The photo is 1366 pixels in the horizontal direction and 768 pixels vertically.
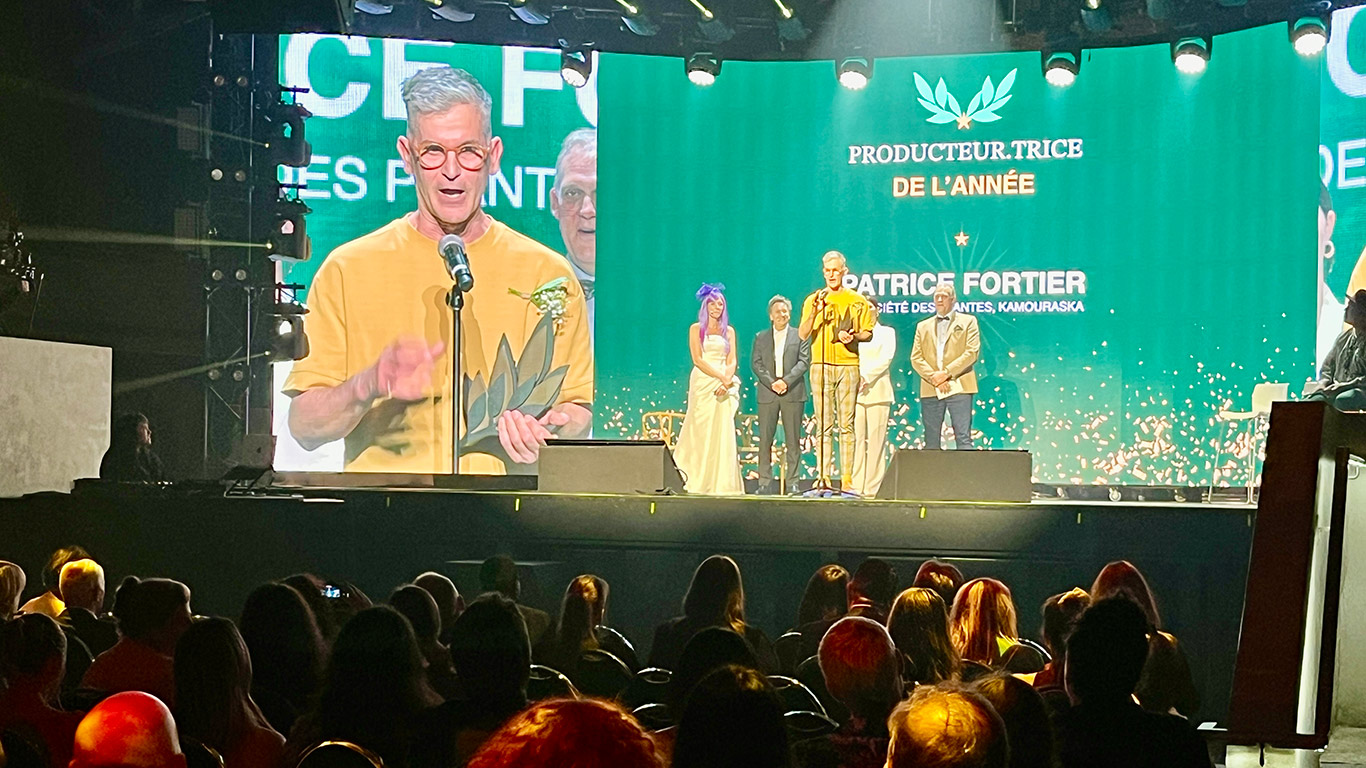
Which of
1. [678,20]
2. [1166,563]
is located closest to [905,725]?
[1166,563]

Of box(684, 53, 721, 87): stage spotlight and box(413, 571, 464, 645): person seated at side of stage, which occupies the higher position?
box(684, 53, 721, 87): stage spotlight

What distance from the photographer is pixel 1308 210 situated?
11000 millimetres

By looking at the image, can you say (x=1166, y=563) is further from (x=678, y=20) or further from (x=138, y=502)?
(x=678, y=20)

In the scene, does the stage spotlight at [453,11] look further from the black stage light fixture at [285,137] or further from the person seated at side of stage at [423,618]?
the person seated at side of stage at [423,618]

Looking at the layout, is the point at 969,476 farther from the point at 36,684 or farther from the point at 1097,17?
the point at 1097,17

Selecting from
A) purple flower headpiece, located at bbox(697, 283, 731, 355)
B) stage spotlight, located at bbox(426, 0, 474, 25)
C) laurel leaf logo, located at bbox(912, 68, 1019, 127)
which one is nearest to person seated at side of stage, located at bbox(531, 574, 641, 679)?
purple flower headpiece, located at bbox(697, 283, 731, 355)

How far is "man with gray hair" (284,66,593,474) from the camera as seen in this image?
12.2 meters

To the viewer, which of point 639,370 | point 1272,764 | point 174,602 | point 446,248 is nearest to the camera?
point 1272,764

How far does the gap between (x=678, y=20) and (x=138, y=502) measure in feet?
21.1

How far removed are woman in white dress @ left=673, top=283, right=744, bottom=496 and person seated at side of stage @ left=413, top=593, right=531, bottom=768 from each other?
8.91 m

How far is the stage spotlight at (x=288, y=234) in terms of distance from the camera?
9688 mm

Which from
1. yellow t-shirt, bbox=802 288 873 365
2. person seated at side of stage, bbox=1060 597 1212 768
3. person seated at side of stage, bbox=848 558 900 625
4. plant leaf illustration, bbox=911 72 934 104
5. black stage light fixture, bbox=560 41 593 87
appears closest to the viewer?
person seated at side of stage, bbox=1060 597 1212 768

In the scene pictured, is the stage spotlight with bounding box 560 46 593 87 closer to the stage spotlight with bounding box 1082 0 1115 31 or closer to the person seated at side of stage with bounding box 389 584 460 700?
the stage spotlight with bounding box 1082 0 1115 31

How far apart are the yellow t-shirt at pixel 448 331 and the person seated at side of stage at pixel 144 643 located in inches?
355
